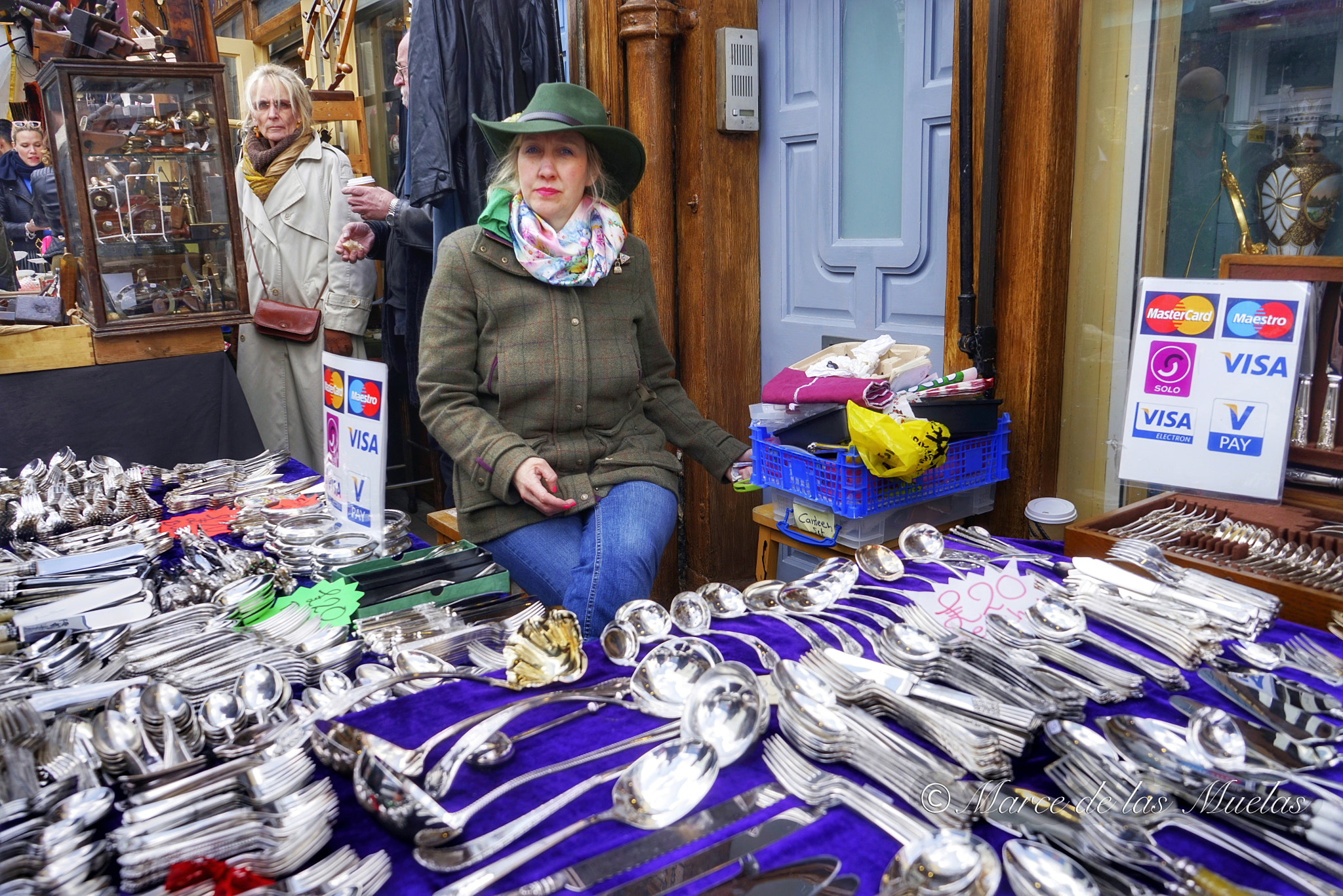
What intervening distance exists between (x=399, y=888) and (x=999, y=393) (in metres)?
2.20

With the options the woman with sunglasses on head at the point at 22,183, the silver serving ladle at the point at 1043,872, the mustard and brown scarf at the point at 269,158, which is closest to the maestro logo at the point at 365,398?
the silver serving ladle at the point at 1043,872

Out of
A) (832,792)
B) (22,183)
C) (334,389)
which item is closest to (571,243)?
(334,389)

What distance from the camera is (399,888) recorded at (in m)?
0.94

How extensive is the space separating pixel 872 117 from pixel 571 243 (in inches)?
56.3

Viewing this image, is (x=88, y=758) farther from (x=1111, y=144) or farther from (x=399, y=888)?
(x=1111, y=144)

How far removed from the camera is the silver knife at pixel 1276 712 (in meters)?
1.16

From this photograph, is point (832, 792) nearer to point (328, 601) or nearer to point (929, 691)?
point (929, 691)

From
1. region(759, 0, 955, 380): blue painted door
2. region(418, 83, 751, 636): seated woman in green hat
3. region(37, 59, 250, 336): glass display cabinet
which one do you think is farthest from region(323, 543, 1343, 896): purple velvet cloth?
region(37, 59, 250, 336): glass display cabinet

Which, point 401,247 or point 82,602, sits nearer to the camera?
point 82,602

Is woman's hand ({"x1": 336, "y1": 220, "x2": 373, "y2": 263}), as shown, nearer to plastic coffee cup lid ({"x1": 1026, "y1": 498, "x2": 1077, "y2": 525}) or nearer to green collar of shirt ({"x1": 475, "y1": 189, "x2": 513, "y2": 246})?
green collar of shirt ({"x1": 475, "y1": 189, "x2": 513, "y2": 246})

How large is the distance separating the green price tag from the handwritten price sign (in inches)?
39.4

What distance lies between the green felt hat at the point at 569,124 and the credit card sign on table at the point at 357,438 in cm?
78

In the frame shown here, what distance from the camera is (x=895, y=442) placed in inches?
83.7

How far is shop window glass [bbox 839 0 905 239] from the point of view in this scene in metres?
3.15
